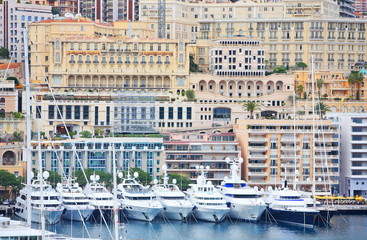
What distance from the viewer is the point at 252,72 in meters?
163

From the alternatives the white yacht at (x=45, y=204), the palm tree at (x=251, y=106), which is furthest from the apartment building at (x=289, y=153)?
the white yacht at (x=45, y=204)

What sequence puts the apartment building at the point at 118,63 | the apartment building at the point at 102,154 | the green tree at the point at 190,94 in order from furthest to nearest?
1. the apartment building at the point at 118,63
2. the green tree at the point at 190,94
3. the apartment building at the point at 102,154

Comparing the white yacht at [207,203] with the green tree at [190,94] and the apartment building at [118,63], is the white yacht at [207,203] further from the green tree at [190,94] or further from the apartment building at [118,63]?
the apartment building at [118,63]

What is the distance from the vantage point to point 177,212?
397ft

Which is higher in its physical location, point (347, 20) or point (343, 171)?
point (347, 20)

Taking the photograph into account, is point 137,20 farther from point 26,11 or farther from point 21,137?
point 21,137

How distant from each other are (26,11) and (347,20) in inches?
1591

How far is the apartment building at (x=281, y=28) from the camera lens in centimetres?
17488

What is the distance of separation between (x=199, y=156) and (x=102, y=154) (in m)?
9.50

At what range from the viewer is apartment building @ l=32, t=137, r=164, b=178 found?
13275 cm

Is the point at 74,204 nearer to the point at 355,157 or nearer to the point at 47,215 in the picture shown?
the point at 47,215

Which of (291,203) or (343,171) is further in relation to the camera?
(343,171)

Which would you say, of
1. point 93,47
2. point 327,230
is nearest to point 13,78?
point 93,47

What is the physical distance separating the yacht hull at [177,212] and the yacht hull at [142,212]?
4.42ft
